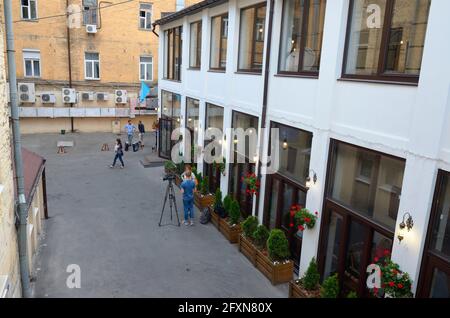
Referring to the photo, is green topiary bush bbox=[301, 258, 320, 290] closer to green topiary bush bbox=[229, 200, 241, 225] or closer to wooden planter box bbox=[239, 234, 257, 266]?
wooden planter box bbox=[239, 234, 257, 266]

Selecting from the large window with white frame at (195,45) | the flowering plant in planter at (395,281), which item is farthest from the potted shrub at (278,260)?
the large window with white frame at (195,45)

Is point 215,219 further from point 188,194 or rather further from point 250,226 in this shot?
point 250,226

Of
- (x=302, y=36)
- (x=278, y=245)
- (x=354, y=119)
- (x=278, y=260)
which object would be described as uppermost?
(x=302, y=36)

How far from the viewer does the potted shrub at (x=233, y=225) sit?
1042 centimetres

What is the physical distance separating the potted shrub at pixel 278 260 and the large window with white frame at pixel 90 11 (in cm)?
2095

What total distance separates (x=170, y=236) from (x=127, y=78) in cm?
1756

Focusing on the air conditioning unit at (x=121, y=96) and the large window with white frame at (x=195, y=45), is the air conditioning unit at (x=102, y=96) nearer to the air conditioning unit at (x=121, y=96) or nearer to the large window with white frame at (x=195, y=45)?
the air conditioning unit at (x=121, y=96)

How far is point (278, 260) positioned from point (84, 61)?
20702 millimetres

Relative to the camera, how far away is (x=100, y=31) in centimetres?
2428

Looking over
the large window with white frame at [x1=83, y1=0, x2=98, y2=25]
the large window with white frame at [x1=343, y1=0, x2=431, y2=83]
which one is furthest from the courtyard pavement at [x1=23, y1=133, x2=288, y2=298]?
the large window with white frame at [x1=83, y1=0, x2=98, y2=25]

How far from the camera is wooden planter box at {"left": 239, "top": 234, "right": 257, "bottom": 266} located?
362 inches

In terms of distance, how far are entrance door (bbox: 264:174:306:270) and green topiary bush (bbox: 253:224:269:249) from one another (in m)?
0.54

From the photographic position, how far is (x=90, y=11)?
2386cm

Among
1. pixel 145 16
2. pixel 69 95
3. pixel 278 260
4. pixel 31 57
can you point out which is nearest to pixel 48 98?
pixel 69 95
